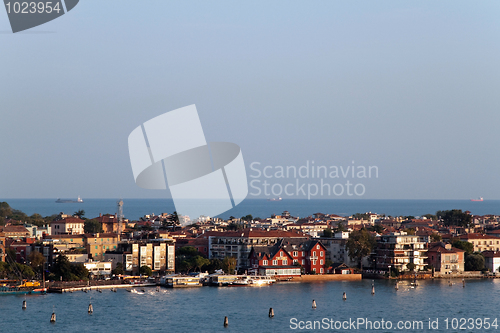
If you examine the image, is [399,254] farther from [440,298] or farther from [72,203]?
[72,203]

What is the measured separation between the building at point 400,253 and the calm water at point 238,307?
3.07 meters

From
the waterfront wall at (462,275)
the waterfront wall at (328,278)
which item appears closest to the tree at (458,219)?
the waterfront wall at (462,275)

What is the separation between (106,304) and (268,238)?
35.5 feet

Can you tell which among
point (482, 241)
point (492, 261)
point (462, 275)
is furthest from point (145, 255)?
point (482, 241)

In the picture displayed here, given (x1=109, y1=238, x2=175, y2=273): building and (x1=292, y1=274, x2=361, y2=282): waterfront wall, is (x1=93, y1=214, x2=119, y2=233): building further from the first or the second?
(x1=292, y1=274, x2=361, y2=282): waterfront wall

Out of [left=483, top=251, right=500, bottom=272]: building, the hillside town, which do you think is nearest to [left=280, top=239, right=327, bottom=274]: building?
the hillside town

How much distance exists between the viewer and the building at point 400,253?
1091 inches

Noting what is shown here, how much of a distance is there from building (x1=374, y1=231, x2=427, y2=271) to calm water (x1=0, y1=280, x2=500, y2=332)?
3066mm

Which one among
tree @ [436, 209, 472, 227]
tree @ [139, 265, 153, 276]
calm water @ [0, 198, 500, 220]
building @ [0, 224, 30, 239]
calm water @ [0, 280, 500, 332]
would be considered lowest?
calm water @ [0, 280, 500, 332]

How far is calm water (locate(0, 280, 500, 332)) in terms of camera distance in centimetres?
1680

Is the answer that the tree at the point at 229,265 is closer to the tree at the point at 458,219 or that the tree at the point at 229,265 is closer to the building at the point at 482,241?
the building at the point at 482,241

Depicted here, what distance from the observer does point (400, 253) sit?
90.9 ft

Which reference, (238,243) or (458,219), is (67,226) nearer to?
(238,243)

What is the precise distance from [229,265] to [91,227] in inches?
620
